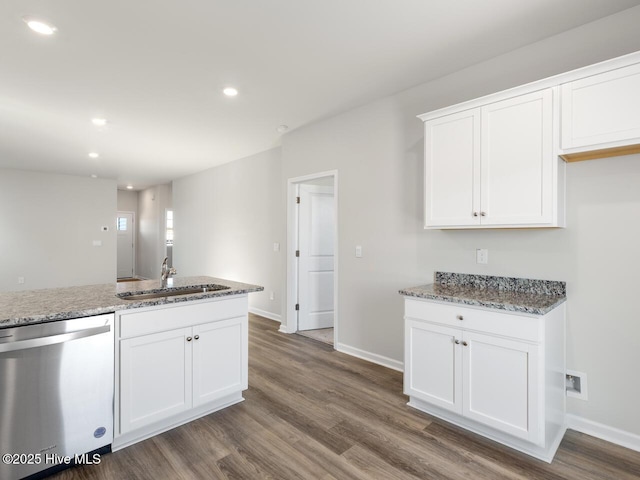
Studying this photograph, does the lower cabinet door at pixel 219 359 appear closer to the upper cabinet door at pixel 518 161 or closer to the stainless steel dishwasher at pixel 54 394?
the stainless steel dishwasher at pixel 54 394

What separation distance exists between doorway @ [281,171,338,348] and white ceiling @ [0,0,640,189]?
95 cm

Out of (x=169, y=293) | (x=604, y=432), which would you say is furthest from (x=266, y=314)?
(x=604, y=432)

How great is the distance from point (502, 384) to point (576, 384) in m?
0.70

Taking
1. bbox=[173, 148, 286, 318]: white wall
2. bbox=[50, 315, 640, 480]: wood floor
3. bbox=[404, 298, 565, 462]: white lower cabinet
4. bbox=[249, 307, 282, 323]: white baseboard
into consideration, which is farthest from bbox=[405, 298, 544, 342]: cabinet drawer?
bbox=[249, 307, 282, 323]: white baseboard

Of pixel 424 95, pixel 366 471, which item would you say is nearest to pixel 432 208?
pixel 424 95

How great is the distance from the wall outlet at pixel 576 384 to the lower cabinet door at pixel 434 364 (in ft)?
2.58

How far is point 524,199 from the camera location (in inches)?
85.9

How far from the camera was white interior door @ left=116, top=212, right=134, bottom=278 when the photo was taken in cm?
996

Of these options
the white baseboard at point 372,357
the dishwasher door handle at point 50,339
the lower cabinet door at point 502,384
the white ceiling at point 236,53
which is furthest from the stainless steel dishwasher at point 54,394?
the white baseboard at point 372,357

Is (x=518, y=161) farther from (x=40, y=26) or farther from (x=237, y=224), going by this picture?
(x=237, y=224)

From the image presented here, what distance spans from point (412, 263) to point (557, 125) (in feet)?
A: 5.03

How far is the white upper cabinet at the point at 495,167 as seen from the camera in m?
2.11

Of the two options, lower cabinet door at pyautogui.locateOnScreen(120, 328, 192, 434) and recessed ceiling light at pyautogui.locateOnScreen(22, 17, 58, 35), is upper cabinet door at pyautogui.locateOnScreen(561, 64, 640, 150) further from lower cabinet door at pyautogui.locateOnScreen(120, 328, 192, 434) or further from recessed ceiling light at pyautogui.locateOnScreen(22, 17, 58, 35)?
recessed ceiling light at pyautogui.locateOnScreen(22, 17, 58, 35)

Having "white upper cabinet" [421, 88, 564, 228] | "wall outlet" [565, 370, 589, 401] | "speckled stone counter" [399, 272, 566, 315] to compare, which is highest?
"white upper cabinet" [421, 88, 564, 228]
